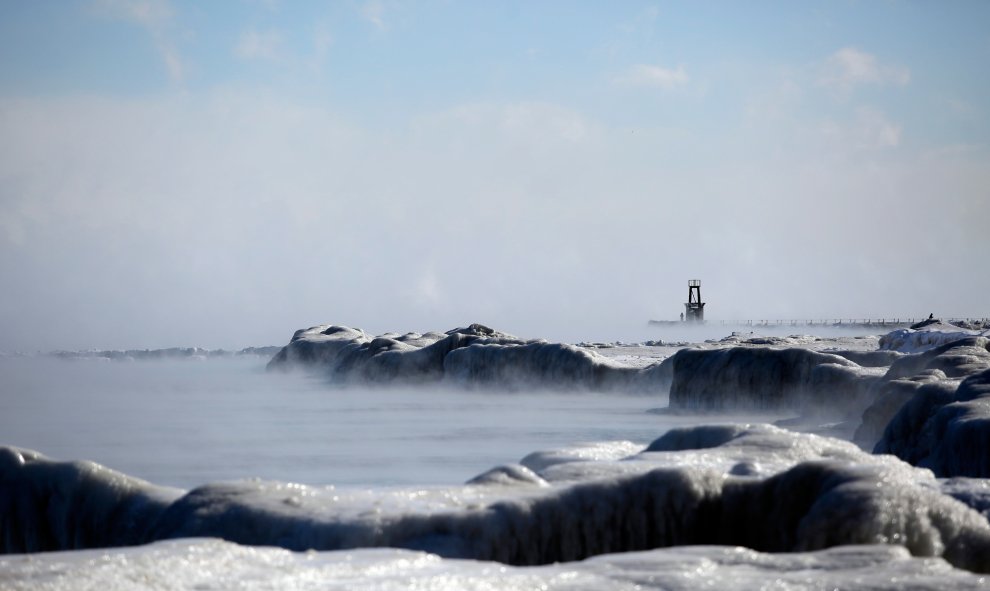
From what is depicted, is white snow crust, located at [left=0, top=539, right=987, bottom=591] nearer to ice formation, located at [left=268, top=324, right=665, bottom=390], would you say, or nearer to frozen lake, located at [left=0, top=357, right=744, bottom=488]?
frozen lake, located at [left=0, top=357, right=744, bottom=488]

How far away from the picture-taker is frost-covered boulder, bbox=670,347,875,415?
1046 inches

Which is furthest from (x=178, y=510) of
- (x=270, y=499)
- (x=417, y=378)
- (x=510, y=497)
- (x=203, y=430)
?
(x=417, y=378)

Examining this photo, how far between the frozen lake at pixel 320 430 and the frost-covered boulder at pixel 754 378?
1372 millimetres

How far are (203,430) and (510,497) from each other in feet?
74.4

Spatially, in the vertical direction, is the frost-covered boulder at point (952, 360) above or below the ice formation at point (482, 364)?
above

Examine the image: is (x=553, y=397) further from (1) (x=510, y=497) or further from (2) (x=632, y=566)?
(2) (x=632, y=566)

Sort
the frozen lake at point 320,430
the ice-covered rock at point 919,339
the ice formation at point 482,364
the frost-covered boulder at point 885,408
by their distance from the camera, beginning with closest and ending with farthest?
1. the frost-covered boulder at point 885,408
2. the frozen lake at point 320,430
3. the ice-covered rock at point 919,339
4. the ice formation at point 482,364

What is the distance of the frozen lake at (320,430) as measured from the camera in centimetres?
2116

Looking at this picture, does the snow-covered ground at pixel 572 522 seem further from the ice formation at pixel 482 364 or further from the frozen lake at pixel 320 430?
the ice formation at pixel 482 364

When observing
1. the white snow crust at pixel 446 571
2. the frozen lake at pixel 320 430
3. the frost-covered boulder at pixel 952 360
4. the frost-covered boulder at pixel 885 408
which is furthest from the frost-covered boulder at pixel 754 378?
the white snow crust at pixel 446 571

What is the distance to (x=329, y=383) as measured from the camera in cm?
4941

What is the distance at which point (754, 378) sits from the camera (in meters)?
29.3

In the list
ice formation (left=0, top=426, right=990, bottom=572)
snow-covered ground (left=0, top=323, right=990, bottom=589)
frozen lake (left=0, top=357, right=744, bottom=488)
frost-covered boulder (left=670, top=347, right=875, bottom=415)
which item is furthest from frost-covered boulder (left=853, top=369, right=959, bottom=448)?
ice formation (left=0, top=426, right=990, bottom=572)

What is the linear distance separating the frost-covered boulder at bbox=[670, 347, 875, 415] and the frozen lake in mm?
1372
